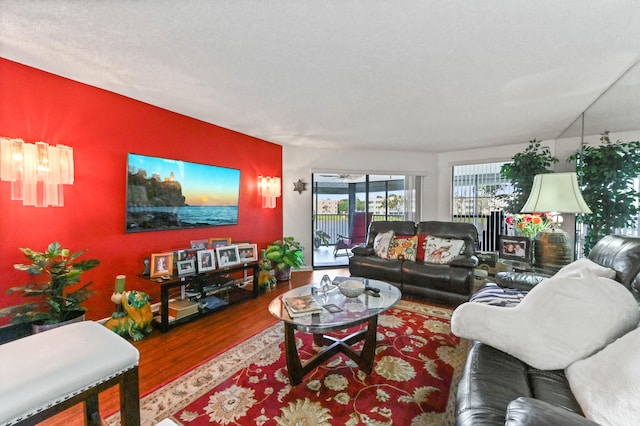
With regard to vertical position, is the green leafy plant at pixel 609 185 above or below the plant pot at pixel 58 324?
above

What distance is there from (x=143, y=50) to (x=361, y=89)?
1.73 meters

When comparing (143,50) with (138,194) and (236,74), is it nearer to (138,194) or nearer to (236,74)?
(236,74)

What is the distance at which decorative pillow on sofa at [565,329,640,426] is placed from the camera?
0.72 meters

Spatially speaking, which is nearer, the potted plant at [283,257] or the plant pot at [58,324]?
the plant pot at [58,324]

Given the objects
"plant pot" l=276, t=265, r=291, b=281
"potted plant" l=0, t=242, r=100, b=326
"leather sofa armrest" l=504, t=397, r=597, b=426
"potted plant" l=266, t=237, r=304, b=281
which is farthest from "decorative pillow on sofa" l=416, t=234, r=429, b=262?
"potted plant" l=0, t=242, r=100, b=326

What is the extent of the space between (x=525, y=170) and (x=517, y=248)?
1.80 metres

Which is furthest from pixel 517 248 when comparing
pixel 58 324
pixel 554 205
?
pixel 58 324

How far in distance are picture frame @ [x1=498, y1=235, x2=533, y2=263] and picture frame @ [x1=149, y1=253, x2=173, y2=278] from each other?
3.64 meters

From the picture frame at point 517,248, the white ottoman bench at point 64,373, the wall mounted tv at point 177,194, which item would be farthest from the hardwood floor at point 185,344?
the picture frame at point 517,248

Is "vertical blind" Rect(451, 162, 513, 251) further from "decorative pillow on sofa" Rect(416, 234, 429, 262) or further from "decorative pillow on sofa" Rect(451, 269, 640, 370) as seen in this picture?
"decorative pillow on sofa" Rect(451, 269, 640, 370)

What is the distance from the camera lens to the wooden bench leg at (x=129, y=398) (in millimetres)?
1220

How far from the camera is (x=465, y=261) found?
3.07m

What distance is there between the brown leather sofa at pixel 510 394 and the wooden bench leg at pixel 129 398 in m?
1.36

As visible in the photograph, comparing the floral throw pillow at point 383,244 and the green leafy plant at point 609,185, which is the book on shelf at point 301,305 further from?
the green leafy plant at point 609,185
